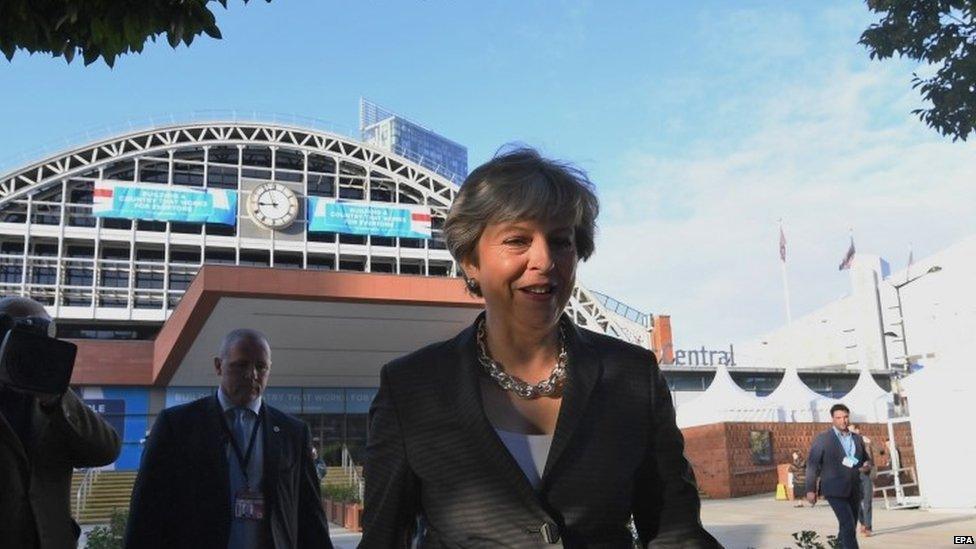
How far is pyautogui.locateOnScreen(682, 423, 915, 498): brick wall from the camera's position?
24.0 metres

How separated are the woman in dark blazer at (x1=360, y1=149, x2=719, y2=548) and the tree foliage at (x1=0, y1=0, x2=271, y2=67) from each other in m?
2.55

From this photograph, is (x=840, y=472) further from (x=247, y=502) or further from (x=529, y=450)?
(x=529, y=450)

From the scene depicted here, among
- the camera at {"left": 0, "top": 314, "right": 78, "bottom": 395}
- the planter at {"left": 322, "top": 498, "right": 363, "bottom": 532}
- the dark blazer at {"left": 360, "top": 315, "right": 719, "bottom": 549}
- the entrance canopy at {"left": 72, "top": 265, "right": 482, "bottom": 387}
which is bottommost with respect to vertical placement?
the planter at {"left": 322, "top": 498, "right": 363, "bottom": 532}

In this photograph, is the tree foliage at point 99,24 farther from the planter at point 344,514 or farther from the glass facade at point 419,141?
the glass facade at point 419,141

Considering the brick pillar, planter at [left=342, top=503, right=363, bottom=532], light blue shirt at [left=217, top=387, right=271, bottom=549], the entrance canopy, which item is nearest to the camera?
light blue shirt at [left=217, top=387, right=271, bottom=549]

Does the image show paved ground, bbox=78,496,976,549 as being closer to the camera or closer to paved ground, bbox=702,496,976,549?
paved ground, bbox=702,496,976,549

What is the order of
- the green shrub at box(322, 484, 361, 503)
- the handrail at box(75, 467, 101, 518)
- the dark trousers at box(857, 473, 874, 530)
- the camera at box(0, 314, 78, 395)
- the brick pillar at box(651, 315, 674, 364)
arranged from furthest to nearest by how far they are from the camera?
1. the brick pillar at box(651, 315, 674, 364)
2. the handrail at box(75, 467, 101, 518)
3. the green shrub at box(322, 484, 361, 503)
4. the dark trousers at box(857, 473, 874, 530)
5. the camera at box(0, 314, 78, 395)

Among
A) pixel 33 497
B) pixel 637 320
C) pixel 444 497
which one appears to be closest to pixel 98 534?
pixel 33 497

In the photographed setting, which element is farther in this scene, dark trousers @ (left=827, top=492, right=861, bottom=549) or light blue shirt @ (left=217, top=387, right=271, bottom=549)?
dark trousers @ (left=827, top=492, right=861, bottom=549)

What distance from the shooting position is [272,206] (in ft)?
158

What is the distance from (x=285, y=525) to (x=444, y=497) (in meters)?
2.40

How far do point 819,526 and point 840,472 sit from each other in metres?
5.00

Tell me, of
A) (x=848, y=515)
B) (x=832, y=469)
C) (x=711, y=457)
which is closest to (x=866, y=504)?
(x=832, y=469)

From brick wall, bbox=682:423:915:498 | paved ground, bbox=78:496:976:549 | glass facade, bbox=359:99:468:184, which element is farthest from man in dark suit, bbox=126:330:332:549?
glass facade, bbox=359:99:468:184
